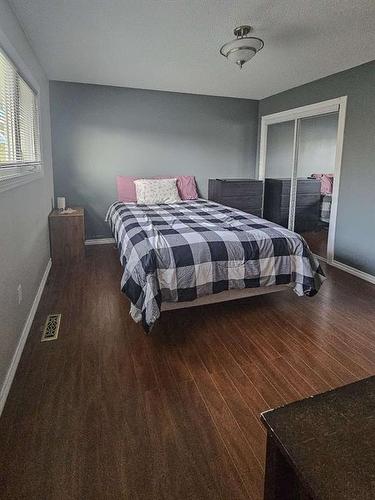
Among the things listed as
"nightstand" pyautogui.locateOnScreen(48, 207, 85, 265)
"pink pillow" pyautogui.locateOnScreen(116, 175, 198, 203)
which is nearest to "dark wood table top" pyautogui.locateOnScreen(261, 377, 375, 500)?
"nightstand" pyautogui.locateOnScreen(48, 207, 85, 265)

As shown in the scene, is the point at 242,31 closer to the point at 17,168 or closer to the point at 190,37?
the point at 190,37

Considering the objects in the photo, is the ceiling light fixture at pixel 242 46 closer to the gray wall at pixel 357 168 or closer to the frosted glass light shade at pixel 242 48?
the frosted glass light shade at pixel 242 48

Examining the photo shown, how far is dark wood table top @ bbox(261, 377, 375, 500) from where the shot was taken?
21.9 inches

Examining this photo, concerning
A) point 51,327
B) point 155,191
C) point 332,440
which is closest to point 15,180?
point 51,327

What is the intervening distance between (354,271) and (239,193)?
1983mm

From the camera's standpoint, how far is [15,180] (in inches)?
81.4

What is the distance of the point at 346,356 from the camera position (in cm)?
202

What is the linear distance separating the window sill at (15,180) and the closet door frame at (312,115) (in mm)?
3253

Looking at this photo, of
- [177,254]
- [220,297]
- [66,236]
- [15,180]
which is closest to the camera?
[15,180]

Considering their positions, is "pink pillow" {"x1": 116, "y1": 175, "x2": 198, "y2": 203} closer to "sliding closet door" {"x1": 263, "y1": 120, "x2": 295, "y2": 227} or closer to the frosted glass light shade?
"sliding closet door" {"x1": 263, "y1": 120, "x2": 295, "y2": 227}

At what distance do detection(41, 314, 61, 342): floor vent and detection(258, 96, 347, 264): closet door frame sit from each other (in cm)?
316

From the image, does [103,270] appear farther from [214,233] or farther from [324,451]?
[324,451]

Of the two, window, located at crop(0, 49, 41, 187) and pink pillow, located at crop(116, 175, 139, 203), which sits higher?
window, located at crop(0, 49, 41, 187)

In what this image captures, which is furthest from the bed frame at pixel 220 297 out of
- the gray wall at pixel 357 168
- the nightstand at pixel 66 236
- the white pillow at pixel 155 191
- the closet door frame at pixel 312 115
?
the white pillow at pixel 155 191
